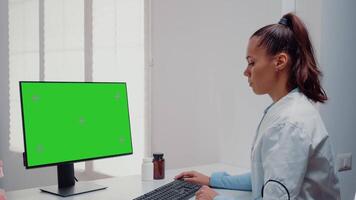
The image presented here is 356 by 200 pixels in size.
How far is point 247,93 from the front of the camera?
2264 millimetres

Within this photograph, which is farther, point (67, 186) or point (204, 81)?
point (204, 81)

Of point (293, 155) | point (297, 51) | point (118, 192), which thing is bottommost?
point (118, 192)

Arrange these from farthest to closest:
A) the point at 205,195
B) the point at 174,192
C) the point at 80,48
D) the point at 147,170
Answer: the point at 80,48, the point at 147,170, the point at 174,192, the point at 205,195

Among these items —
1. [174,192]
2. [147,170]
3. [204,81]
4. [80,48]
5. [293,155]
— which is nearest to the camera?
[293,155]

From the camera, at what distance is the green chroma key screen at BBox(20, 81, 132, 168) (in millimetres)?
1530

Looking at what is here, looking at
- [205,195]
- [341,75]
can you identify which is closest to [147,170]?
[205,195]

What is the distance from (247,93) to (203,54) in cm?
40

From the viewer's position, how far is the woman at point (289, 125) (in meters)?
1.17

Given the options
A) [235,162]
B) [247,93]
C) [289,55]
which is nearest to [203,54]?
[247,93]

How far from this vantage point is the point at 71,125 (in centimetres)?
166

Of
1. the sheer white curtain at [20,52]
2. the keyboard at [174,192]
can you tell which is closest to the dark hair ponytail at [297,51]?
the keyboard at [174,192]

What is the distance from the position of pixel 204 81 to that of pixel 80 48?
117 cm

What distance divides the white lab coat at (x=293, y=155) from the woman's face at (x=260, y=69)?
0.07m

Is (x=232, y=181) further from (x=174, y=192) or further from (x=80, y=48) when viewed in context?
(x=80, y=48)
